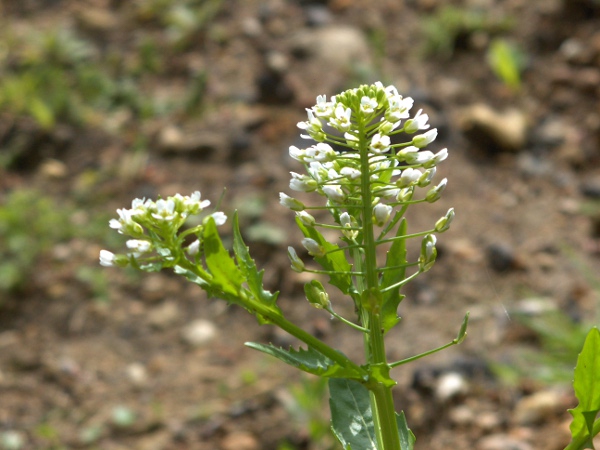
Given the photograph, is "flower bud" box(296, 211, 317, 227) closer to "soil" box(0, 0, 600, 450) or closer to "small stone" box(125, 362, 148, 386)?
"soil" box(0, 0, 600, 450)

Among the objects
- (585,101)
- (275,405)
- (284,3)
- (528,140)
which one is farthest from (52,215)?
(585,101)

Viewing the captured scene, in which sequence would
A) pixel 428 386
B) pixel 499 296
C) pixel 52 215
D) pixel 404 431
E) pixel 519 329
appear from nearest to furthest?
pixel 404 431 → pixel 428 386 → pixel 519 329 → pixel 499 296 → pixel 52 215

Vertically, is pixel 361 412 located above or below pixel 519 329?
below

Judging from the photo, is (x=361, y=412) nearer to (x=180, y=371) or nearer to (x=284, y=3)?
(x=180, y=371)

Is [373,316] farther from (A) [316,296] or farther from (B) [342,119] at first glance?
(B) [342,119]

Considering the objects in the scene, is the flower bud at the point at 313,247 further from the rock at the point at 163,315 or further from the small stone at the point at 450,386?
the rock at the point at 163,315

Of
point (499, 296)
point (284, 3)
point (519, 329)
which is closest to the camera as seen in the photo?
point (519, 329)

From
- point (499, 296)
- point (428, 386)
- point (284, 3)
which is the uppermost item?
point (284, 3)
